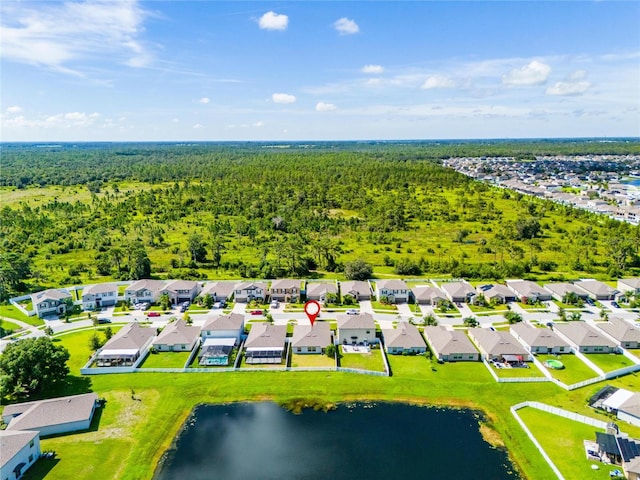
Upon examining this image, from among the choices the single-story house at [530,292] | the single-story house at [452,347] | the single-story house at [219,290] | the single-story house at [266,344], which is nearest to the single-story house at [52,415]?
the single-story house at [266,344]

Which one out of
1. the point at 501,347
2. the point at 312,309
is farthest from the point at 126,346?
the point at 501,347

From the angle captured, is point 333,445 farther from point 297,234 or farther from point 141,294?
point 297,234

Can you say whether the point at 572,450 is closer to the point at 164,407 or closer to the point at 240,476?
the point at 240,476

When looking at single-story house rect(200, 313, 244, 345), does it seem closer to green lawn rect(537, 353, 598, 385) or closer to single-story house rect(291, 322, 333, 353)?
single-story house rect(291, 322, 333, 353)

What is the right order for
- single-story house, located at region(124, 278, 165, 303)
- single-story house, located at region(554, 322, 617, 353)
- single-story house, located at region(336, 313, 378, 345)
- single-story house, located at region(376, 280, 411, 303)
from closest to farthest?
single-story house, located at region(554, 322, 617, 353), single-story house, located at region(336, 313, 378, 345), single-story house, located at region(124, 278, 165, 303), single-story house, located at region(376, 280, 411, 303)

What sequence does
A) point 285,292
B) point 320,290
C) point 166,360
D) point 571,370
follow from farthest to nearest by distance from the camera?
1. point 320,290
2. point 285,292
3. point 166,360
4. point 571,370

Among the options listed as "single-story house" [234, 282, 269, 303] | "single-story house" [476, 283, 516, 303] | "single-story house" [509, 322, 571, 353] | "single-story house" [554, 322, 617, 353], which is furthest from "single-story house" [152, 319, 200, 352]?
"single-story house" [554, 322, 617, 353]
